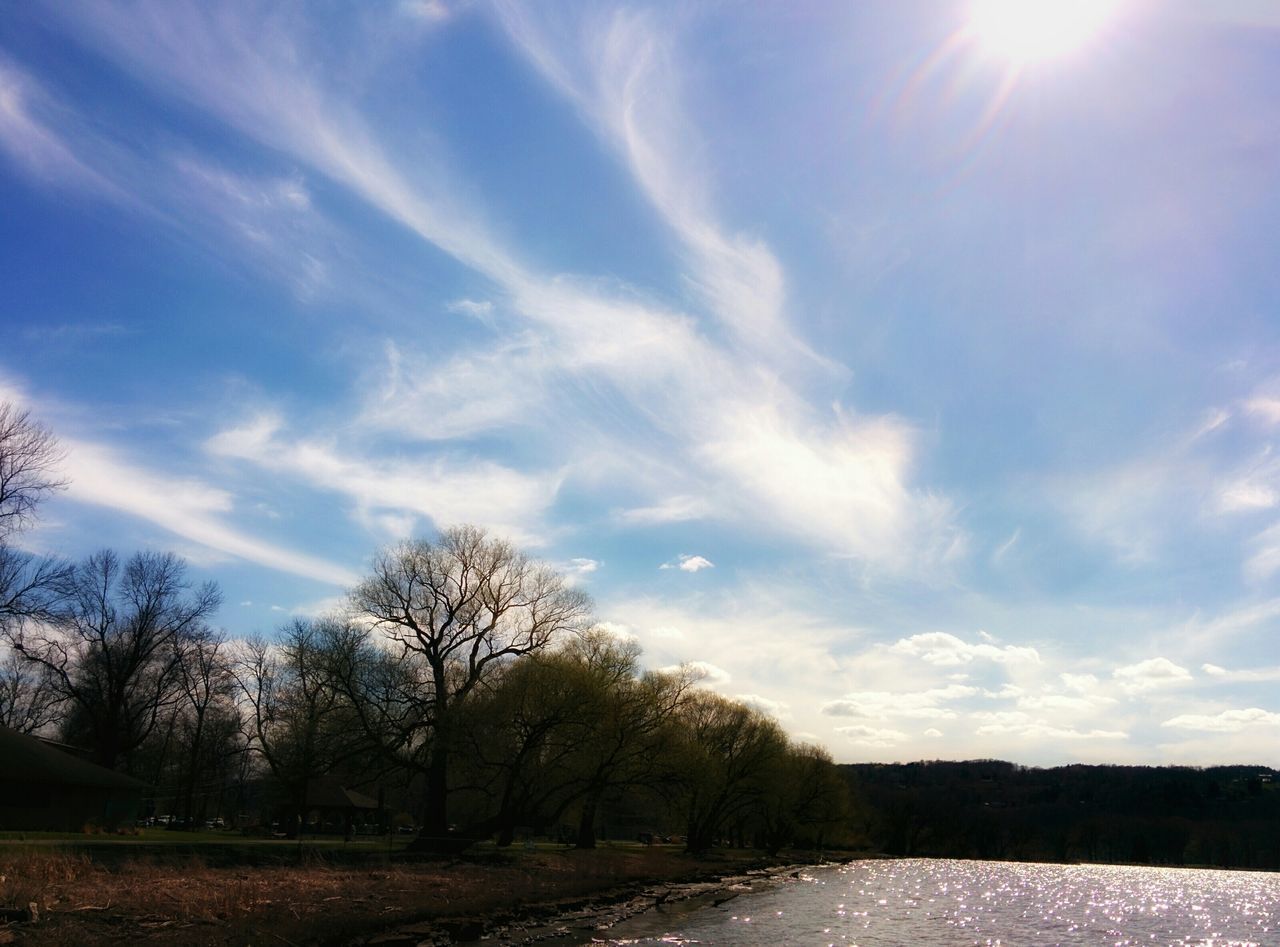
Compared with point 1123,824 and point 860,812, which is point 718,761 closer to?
point 860,812

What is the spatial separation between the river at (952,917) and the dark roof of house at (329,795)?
34334 millimetres

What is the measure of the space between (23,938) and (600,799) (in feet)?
147

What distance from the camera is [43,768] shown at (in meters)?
42.6

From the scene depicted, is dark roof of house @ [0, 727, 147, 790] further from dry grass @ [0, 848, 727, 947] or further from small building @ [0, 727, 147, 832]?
dry grass @ [0, 848, 727, 947]

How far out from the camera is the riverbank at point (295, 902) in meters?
20.0

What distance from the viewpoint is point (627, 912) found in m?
35.9

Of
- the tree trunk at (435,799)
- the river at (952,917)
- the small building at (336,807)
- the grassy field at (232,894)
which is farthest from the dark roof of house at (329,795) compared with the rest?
the river at (952,917)

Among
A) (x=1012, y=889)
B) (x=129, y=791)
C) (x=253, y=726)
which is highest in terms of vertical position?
(x=253, y=726)

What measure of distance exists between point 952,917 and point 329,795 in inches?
1883

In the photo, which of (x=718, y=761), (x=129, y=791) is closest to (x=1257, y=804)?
(x=718, y=761)

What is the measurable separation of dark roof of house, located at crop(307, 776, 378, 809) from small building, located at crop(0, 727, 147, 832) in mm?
19407

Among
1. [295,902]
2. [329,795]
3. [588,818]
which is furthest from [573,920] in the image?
[329,795]

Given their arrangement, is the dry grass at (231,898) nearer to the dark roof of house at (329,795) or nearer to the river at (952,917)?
the river at (952,917)

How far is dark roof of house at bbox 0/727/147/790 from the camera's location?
4112 cm
